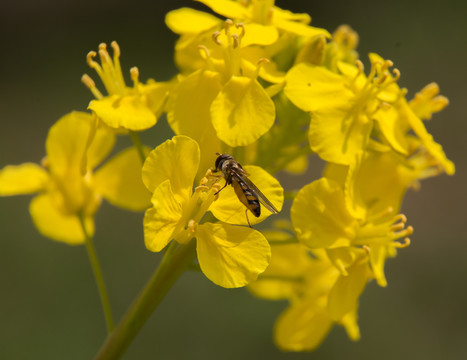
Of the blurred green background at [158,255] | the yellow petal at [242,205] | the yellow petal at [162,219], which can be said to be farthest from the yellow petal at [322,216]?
the blurred green background at [158,255]

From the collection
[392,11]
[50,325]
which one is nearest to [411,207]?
[392,11]

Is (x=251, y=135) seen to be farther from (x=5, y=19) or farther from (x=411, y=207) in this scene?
(x=5, y=19)

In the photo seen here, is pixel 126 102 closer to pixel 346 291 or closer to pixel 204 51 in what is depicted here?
pixel 204 51

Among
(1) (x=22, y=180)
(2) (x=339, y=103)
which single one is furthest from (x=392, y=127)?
(1) (x=22, y=180)

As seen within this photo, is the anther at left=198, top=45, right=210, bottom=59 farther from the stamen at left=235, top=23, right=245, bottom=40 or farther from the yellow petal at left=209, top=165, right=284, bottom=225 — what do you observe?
the yellow petal at left=209, top=165, right=284, bottom=225

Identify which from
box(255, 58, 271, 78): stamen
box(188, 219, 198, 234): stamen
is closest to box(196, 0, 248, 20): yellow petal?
box(255, 58, 271, 78): stamen

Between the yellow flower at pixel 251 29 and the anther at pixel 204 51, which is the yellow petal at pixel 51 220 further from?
the anther at pixel 204 51
